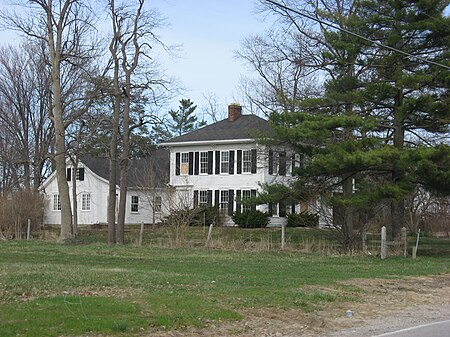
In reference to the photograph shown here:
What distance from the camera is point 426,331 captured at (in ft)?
39.3

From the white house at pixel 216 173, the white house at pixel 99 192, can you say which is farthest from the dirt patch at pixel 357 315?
the white house at pixel 99 192

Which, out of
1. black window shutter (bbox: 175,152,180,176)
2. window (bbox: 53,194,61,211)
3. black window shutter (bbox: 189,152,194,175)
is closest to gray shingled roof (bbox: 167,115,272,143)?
black window shutter (bbox: 175,152,180,176)

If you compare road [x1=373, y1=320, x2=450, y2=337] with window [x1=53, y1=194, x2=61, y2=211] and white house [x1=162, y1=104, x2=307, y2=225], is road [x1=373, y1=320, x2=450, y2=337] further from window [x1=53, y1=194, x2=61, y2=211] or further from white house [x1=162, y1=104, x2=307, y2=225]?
window [x1=53, y1=194, x2=61, y2=211]

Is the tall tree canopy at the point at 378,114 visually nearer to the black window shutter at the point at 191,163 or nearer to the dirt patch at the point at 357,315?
the dirt patch at the point at 357,315

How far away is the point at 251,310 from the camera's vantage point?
13.2 metres

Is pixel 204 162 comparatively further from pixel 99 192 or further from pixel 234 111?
pixel 99 192

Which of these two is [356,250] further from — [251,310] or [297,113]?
[251,310]

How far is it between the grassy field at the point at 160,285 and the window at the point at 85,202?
27944mm

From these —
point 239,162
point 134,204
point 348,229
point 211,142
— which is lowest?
point 348,229

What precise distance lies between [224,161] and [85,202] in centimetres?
1423

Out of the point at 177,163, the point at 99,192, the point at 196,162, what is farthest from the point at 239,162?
the point at 99,192

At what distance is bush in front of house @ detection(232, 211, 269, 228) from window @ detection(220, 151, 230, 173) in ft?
13.8

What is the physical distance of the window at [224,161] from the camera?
48688 mm

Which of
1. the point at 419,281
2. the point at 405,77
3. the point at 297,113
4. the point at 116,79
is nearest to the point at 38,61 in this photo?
the point at 116,79
